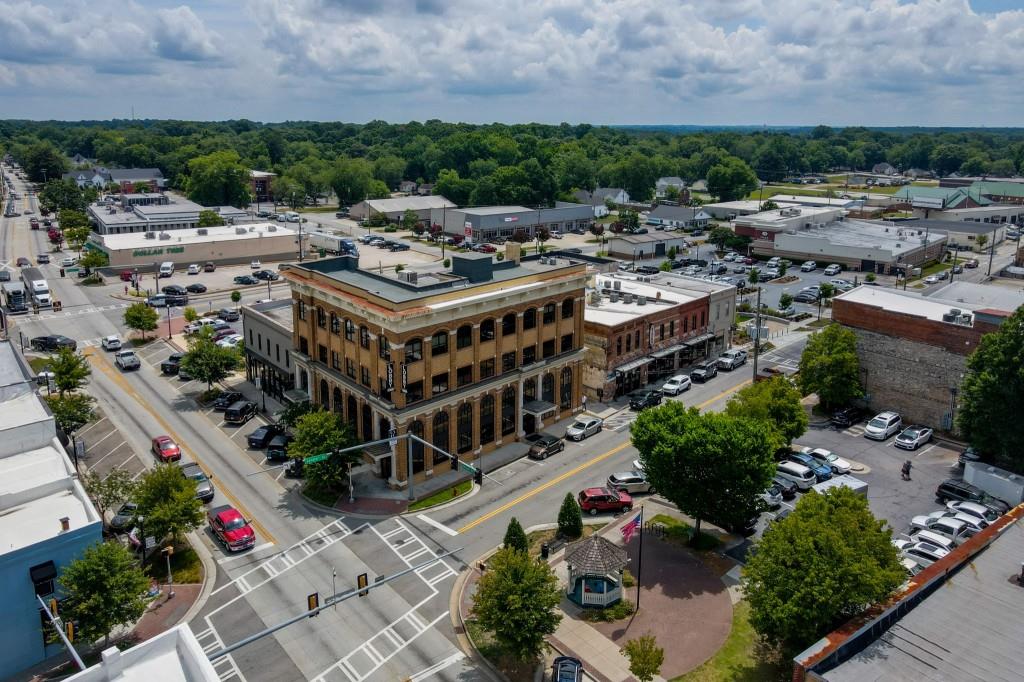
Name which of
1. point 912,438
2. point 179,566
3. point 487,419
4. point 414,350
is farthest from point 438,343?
point 912,438

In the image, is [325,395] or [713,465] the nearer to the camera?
[713,465]

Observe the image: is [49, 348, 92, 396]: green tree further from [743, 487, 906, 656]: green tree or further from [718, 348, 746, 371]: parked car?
[718, 348, 746, 371]: parked car

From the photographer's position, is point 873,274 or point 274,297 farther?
point 873,274

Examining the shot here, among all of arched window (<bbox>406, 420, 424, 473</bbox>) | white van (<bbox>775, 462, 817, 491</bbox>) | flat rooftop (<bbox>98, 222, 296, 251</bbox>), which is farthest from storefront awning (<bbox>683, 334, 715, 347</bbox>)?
flat rooftop (<bbox>98, 222, 296, 251</bbox>)

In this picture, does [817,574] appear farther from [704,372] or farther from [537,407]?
[704,372]

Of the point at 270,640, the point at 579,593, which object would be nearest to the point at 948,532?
the point at 579,593

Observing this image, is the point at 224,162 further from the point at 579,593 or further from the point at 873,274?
the point at 579,593
